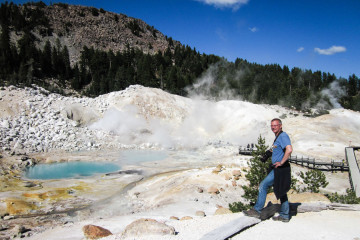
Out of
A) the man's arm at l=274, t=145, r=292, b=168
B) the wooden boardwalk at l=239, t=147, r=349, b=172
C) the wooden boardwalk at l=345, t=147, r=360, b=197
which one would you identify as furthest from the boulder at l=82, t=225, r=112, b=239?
the wooden boardwalk at l=239, t=147, r=349, b=172

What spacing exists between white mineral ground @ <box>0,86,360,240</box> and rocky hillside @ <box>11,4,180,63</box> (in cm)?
4782

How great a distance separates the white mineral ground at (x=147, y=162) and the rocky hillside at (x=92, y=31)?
157 ft

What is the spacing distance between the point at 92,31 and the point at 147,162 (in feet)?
266

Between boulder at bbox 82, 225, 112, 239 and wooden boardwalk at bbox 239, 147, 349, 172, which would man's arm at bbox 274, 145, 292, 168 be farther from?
wooden boardwalk at bbox 239, 147, 349, 172

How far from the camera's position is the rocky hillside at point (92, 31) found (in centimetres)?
8100

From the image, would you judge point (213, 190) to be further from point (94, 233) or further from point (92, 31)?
point (92, 31)

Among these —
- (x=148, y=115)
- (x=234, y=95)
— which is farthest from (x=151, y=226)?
(x=234, y=95)

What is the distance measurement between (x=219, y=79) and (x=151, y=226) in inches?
Answer: 2598

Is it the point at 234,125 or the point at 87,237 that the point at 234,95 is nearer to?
the point at 234,125

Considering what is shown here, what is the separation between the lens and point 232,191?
14047 mm

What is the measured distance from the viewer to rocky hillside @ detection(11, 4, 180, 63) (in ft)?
266

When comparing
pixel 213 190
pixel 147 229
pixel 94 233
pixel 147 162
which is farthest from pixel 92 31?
pixel 147 229

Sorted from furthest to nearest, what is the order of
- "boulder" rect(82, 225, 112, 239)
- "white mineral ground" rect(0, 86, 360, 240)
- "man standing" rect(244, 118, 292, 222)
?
"white mineral ground" rect(0, 86, 360, 240) < "boulder" rect(82, 225, 112, 239) < "man standing" rect(244, 118, 292, 222)

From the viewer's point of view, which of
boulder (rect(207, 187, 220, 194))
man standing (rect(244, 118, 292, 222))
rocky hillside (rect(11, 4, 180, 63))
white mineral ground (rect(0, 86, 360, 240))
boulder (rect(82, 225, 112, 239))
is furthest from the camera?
rocky hillside (rect(11, 4, 180, 63))
